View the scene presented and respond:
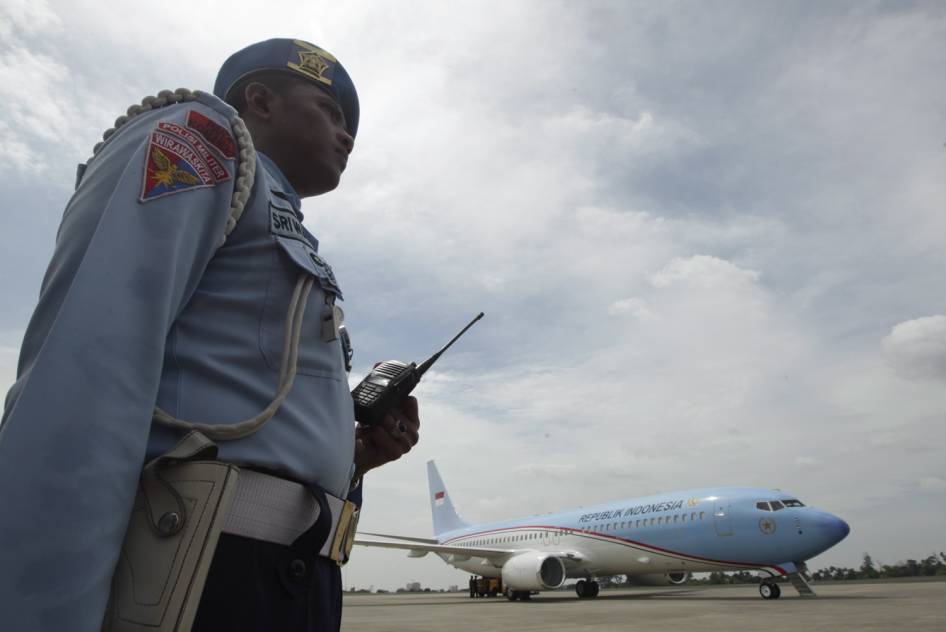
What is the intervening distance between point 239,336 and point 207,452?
28 cm

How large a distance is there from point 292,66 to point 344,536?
3.85 feet

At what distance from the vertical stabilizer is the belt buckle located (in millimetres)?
31295

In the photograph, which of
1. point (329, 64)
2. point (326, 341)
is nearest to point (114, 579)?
point (326, 341)

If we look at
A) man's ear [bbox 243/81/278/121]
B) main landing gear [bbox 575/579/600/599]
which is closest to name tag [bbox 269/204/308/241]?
man's ear [bbox 243/81/278/121]

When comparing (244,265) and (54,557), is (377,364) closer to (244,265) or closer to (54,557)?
(244,265)

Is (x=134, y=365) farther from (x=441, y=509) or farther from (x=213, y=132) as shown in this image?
(x=441, y=509)

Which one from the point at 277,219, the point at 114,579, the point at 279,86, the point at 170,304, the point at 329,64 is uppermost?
the point at 329,64

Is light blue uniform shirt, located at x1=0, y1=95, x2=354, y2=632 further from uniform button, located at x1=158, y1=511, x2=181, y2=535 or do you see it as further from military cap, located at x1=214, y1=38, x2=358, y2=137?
military cap, located at x1=214, y1=38, x2=358, y2=137

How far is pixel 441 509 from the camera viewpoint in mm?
32375

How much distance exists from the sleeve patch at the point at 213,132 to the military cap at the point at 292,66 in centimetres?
55

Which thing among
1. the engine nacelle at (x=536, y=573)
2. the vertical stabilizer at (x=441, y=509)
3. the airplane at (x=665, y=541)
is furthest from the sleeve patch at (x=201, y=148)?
the vertical stabilizer at (x=441, y=509)

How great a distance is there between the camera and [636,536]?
17.6 m

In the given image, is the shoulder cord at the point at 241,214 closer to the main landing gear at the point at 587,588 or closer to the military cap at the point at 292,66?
the military cap at the point at 292,66

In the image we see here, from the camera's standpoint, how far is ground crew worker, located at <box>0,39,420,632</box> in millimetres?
702
